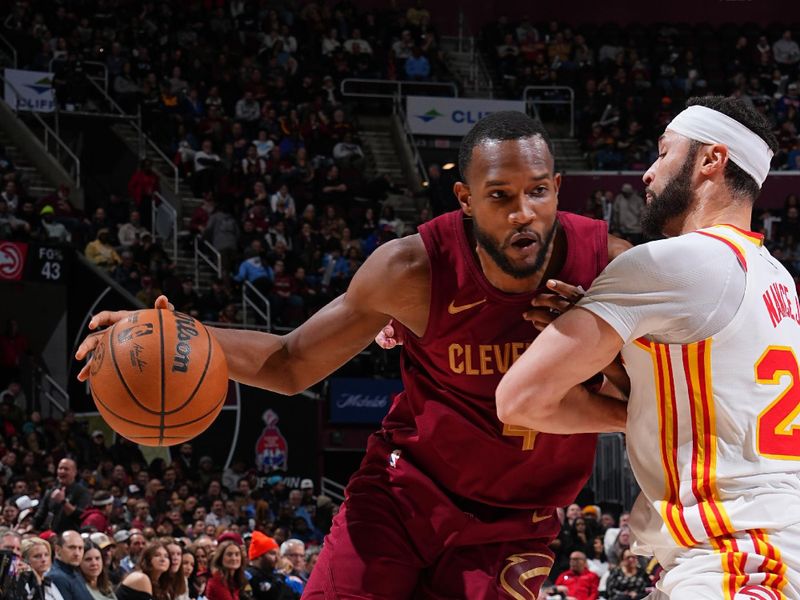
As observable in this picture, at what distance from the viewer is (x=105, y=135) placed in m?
19.5

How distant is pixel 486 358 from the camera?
3.65m

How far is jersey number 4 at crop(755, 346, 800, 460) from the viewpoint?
9.66 ft

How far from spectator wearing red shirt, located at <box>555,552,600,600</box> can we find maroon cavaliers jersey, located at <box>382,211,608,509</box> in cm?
922

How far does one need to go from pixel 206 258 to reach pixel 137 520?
21.7 ft

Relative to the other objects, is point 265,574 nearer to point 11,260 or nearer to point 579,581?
point 579,581

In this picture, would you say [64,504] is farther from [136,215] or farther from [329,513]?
[136,215]

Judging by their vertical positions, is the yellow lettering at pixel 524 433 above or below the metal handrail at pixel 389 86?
below

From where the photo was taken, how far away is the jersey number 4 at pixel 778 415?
116 inches

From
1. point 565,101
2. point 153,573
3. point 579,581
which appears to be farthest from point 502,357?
point 565,101

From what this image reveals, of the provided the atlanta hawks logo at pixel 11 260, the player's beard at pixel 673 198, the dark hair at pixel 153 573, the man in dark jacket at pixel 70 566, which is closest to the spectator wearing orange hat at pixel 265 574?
the dark hair at pixel 153 573

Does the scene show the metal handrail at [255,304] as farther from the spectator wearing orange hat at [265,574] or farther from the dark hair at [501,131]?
the dark hair at [501,131]

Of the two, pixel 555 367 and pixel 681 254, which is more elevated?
pixel 681 254

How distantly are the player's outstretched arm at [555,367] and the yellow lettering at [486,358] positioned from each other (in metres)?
0.47

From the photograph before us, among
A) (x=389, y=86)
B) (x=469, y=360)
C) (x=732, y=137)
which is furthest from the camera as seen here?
(x=389, y=86)
